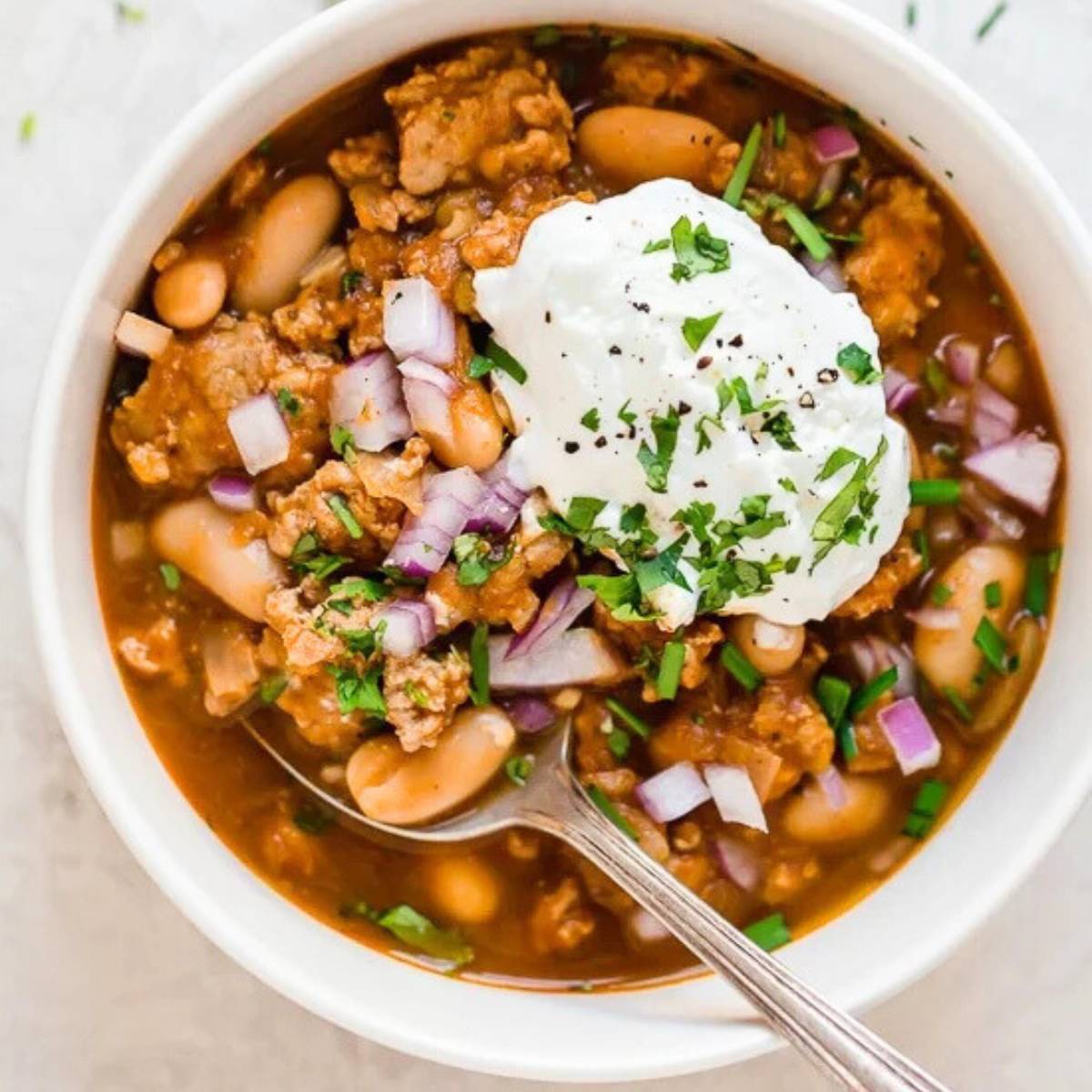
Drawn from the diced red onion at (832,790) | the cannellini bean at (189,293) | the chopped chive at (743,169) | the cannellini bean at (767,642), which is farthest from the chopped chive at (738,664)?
the cannellini bean at (189,293)

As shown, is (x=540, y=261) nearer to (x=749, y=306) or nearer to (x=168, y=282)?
(x=749, y=306)

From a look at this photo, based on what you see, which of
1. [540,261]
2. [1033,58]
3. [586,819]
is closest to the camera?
[540,261]

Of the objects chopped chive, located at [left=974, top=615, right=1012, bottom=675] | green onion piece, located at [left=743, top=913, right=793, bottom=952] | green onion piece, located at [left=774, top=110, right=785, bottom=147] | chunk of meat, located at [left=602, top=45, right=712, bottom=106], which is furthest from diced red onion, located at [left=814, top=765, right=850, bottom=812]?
chunk of meat, located at [left=602, top=45, right=712, bottom=106]

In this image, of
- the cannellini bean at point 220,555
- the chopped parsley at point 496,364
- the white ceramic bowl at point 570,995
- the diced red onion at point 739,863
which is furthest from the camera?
the diced red onion at point 739,863

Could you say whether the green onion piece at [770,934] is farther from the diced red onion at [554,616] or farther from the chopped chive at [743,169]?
the chopped chive at [743,169]

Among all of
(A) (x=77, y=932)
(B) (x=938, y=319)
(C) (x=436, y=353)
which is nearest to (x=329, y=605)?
(C) (x=436, y=353)

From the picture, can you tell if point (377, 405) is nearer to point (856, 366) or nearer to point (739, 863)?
point (856, 366)
